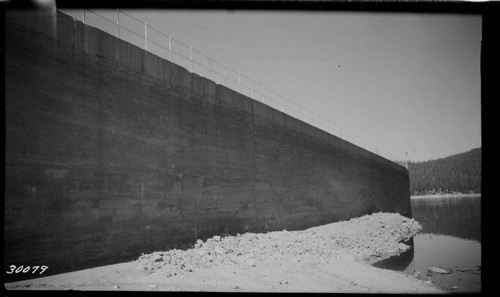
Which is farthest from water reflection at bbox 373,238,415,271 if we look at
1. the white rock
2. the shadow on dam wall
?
the shadow on dam wall

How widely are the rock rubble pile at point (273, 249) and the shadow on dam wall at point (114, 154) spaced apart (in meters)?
0.46

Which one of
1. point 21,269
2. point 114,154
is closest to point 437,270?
point 114,154

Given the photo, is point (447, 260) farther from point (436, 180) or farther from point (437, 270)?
point (436, 180)

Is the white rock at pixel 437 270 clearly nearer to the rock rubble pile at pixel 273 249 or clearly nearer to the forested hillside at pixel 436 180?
the rock rubble pile at pixel 273 249

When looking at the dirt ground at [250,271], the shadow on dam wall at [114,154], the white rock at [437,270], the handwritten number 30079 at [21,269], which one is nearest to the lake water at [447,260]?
the white rock at [437,270]

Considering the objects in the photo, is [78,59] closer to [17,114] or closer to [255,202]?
[17,114]

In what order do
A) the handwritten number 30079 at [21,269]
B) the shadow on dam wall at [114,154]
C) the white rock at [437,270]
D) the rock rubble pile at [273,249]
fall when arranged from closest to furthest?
the handwritten number 30079 at [21,269] → the shadow on dam wall at [114,154] → the rock rubble pile at [273,249] → the white rock at [437,270]

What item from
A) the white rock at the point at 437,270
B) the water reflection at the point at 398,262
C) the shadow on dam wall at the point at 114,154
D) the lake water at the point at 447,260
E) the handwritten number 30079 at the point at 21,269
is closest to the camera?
the handwritten number 30079 at the point at 21,269

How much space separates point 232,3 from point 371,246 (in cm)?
1084

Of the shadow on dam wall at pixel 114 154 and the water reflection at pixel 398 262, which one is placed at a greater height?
the shadow on dam wall at pixel 114 154

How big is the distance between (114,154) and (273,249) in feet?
16.4

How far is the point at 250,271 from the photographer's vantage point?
22.8 ft

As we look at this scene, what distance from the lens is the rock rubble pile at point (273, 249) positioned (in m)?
6.71

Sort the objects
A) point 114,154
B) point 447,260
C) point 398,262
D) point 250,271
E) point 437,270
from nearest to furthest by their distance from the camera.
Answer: point 114,154
point 250,271
point 437,270
point 398,262
point 447,260
